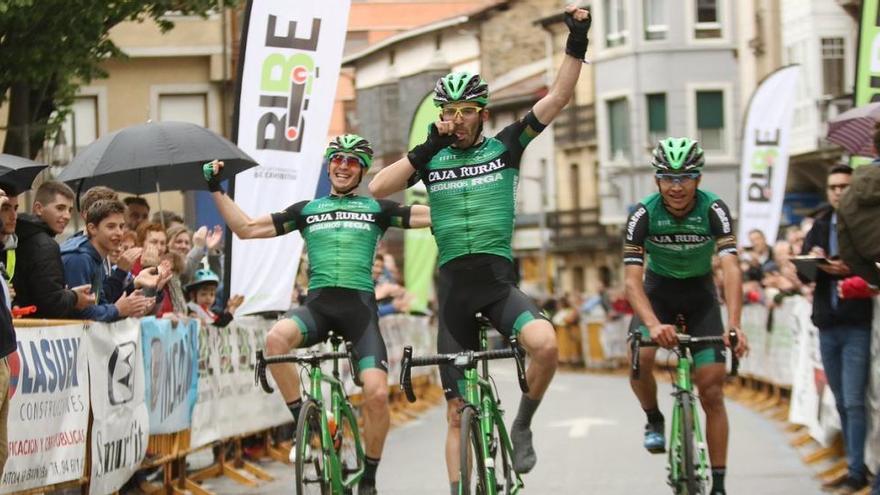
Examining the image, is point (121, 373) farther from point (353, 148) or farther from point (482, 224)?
point (482, 224)

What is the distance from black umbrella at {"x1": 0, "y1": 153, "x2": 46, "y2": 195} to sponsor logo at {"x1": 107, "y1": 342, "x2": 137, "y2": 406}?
1346mm

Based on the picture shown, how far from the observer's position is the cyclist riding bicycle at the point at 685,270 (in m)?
11.1

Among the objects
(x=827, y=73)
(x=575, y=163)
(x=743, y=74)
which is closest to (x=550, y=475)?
(x=827, y=73)

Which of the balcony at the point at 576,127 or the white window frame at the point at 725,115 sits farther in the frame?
the balcony at the point at 576,127

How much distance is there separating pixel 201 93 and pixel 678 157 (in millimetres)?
34054

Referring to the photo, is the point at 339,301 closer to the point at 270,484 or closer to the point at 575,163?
the point at 270,484

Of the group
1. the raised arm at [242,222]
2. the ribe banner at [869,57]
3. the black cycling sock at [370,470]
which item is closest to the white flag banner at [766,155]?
the ribe banner at [869,57]

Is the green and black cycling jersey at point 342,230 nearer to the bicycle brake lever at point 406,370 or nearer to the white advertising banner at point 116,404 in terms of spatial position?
the white advertising banner at point 116,404

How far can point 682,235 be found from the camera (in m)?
11.3

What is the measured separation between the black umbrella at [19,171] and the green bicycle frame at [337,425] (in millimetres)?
2108

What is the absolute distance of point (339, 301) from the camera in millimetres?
11539

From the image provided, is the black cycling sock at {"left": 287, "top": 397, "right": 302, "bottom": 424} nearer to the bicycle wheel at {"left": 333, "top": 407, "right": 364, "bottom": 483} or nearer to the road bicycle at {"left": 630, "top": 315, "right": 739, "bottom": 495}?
the bicycle wheel at {"left": 333, "top": 407, "right": 364, "bottom": 483}

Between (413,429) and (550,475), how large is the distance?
23.4ft

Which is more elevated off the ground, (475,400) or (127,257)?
(127,257)
